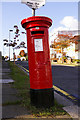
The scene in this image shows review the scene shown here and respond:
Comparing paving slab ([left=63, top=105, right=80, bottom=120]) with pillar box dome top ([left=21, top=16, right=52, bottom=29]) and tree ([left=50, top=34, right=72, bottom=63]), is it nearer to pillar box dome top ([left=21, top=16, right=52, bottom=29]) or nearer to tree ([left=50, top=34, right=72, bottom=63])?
pillar box dome top ([left=21, top=16, right=52, bottom=29])

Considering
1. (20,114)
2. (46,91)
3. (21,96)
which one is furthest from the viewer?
(21,96)

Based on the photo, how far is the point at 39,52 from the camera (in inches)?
148

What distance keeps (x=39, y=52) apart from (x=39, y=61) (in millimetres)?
213

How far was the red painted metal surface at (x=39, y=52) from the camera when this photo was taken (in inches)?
146

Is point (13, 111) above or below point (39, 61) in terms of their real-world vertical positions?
below

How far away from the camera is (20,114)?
3314 millimetres

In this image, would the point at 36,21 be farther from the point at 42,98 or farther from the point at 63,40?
the point at 63,40

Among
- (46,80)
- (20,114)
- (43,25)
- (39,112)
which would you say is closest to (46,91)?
(46,80)

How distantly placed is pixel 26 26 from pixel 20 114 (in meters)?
2.03

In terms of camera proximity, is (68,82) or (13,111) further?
(68,82)

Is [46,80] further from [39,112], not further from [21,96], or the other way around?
[21,96]

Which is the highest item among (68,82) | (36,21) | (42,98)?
(36,21)

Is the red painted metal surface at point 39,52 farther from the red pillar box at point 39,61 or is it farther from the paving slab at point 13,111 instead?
the paving slab at point 13,111

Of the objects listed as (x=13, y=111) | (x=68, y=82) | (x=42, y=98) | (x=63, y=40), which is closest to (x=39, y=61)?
(x=42, y=98)
